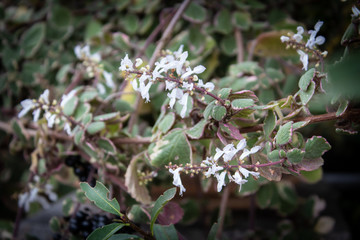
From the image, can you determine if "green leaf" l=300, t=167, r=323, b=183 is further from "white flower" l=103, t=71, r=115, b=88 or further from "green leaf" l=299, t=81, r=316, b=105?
"white flower" l=103, t=71, r=115, b=88

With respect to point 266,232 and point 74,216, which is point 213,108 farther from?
point 266,232

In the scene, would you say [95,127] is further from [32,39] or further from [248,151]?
[32,39]

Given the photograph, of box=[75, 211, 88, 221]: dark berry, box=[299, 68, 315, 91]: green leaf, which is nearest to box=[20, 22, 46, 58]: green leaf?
box=[75, 211, 88, 221]: dark berry

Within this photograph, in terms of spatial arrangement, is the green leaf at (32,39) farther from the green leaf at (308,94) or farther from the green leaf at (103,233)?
the green leaf at (308,94)

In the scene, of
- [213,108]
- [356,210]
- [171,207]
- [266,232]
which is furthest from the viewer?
[356,210]

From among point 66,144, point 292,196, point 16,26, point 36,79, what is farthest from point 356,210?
point 16,26

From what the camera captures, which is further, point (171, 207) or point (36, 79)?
point (36, 79)
